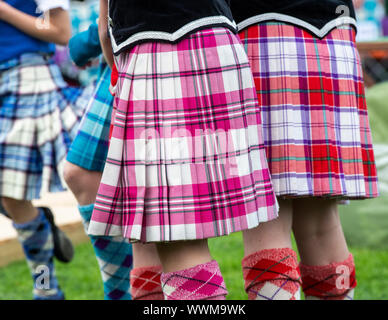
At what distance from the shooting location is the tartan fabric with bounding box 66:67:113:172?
185 centimetres

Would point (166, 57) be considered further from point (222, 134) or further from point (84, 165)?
point (84, 165)

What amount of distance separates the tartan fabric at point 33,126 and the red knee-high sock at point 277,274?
1.21 m

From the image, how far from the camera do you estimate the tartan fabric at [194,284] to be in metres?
1.40

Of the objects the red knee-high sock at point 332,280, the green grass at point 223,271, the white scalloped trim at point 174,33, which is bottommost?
the green grass at point 223,271

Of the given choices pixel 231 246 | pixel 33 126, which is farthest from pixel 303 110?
pixel 231 246

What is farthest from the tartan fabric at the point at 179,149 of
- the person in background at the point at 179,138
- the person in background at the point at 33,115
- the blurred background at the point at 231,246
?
the person in background at the point at 33,115

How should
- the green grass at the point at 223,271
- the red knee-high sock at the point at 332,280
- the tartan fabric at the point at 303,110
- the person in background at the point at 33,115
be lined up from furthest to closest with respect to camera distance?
the green grass at the point at 223,271 → the person in background at the point at 33,115 → the red knee-high sock at the point at 332,280 → the tartan fabric at the point at 303,110

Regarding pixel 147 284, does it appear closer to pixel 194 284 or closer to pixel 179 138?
pixel 194 284

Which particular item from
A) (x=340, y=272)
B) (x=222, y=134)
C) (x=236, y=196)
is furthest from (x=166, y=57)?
(x=340, y=272)

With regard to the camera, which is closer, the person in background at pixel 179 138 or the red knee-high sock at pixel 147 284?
the person in background at pixel 179 138

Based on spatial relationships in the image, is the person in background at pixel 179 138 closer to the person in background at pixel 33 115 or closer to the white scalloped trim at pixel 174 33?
the white scalloped trim at pixel 174 33

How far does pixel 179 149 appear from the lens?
1337 mm

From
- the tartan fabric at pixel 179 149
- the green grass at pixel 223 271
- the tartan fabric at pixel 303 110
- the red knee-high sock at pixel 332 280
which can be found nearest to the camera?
the tartan fabric at pixel 179 149

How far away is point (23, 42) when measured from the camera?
105 inches
